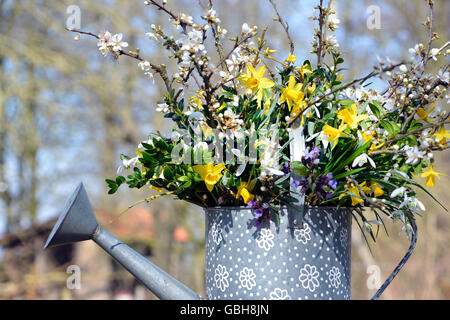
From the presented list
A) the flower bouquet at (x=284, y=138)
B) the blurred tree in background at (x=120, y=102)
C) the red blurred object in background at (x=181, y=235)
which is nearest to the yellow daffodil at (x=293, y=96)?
the flower bouquet at (x=284, y=138)

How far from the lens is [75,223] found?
740mm

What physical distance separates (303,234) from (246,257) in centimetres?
10

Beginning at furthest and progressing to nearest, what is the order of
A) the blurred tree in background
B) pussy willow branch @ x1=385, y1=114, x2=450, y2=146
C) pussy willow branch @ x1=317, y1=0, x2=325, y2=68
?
the blurred tree in background < pussy willow branch @ x1=317, y1=0, x2=325, y2=68 < pussy willow branch @ x1=385, y1=114, x2=450, y2=146

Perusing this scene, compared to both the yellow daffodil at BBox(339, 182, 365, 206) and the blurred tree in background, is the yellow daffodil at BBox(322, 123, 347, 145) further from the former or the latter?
the blurred tree in background

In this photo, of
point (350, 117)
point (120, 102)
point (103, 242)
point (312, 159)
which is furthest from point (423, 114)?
point (120, 102)

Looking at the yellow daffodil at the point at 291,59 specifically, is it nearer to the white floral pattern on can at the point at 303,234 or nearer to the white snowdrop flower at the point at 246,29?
the white snowdrop flower at the point at 246,29

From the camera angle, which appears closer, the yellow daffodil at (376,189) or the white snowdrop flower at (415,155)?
the white snowdrop flower at (415,155)

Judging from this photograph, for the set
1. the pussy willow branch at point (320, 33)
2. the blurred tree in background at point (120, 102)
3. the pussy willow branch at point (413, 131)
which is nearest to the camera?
the pussy willow branch at point (413, 131)

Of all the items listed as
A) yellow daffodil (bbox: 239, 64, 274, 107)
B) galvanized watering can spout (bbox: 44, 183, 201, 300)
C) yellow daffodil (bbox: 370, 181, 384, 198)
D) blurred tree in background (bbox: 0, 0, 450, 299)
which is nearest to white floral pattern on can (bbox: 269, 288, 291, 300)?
galvanized watering can spout (bbox: 44, 183, 201, 300)

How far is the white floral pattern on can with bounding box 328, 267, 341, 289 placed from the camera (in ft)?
2.60

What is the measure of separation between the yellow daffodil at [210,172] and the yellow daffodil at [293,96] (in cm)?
16

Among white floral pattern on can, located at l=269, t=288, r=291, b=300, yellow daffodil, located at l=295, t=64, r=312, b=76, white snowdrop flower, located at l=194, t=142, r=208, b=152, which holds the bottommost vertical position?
white floral pattern on can, located at l=269, t=288, r=291, b=300

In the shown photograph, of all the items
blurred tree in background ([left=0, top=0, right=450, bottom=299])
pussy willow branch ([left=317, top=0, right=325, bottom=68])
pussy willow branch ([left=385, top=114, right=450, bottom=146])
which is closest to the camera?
pussy willow branch ([left=385, top=114, right=450, bottom=146])

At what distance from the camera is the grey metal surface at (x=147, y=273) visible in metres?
0.75
